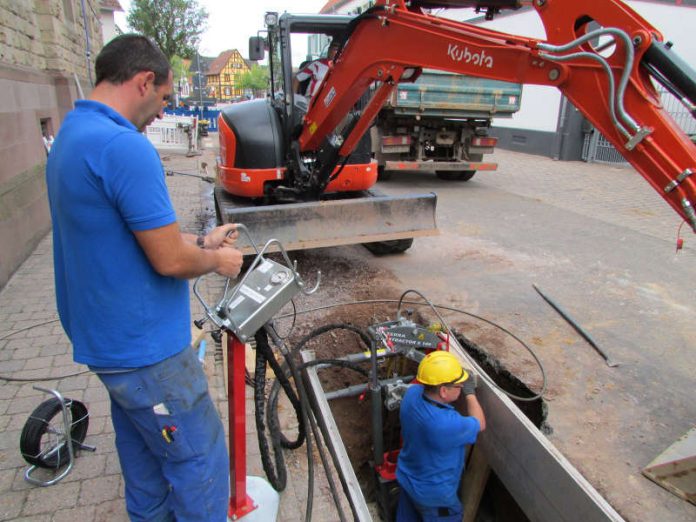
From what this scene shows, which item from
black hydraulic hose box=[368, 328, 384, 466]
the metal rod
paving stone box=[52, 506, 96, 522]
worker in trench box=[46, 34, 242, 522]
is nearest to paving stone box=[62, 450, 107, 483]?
paving stone box=[52, 506, 96, 522]

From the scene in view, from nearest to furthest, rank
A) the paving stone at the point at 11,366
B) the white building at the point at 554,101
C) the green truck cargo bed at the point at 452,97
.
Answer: the paving stone at the point at 11,366 → the green truck cargo bed at the point at 452,97 → the white building at the point at 554,101

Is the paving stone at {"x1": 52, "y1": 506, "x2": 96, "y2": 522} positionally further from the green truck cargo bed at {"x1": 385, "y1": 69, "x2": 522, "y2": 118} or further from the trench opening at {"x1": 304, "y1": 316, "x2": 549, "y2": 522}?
the green truck cargo bed at {"x1": 385, "y1": 69, "x2": 522, "y2": 118}

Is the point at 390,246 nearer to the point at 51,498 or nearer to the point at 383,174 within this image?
the point at 51,498

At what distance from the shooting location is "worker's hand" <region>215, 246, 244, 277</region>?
177 cm

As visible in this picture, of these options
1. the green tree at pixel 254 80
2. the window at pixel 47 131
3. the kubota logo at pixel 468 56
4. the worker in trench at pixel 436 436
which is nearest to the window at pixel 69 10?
the window at pixel 47 131

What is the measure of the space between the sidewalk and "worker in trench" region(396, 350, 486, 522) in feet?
1.96

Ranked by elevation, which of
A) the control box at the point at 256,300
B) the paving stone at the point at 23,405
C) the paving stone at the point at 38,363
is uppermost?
the control box at the point at 256,300

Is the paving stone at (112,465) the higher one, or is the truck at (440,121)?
the truck at (440,121)

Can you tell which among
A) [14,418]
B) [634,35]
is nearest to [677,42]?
[634,35]

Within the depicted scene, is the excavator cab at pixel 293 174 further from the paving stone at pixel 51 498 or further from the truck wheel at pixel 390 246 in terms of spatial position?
the paving stone at pixel 51 498

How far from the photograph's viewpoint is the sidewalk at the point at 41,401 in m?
2.38

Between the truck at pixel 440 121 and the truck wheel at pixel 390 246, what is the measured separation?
13.0 feet

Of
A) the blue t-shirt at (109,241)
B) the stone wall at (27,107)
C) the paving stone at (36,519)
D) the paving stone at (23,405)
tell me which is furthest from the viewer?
the stone wall at (27,107)

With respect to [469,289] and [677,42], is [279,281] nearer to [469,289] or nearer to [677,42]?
[469,289]
